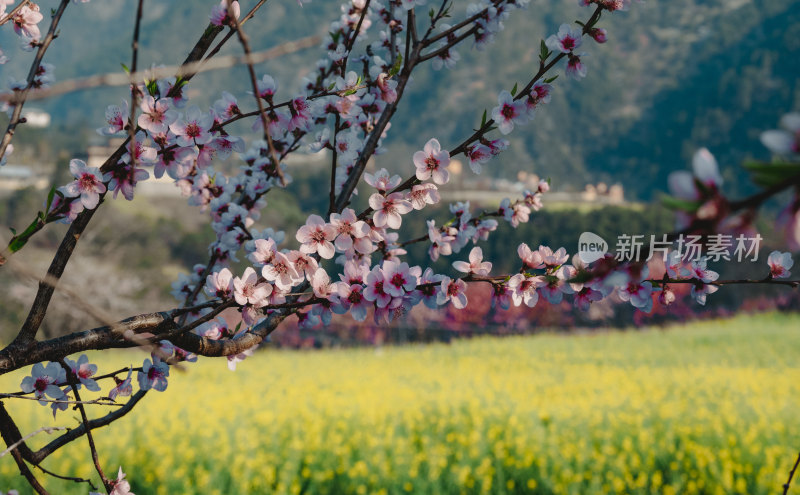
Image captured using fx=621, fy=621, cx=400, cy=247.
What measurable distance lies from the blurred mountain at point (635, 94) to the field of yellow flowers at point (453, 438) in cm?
4104

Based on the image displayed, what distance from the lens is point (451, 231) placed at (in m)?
2.06

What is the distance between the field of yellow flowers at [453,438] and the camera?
5.60 metres

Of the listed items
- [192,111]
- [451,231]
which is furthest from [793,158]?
[451,231]

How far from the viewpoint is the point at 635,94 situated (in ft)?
271

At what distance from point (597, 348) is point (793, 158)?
767 inches

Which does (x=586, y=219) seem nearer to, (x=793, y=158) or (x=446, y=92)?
(x=793, y=158)

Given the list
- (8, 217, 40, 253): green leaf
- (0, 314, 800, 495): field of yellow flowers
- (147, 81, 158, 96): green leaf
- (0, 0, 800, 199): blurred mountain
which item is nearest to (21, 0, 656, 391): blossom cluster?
(147, 81, 158, 96): green leaf

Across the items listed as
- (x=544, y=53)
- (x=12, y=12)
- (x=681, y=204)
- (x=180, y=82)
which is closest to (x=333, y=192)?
(x=180, y=82)

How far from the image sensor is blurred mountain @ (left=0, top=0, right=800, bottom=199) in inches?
→ 2440

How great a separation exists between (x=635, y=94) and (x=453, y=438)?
84.9m

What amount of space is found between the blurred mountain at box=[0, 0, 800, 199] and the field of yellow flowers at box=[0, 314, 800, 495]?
41.0 meters

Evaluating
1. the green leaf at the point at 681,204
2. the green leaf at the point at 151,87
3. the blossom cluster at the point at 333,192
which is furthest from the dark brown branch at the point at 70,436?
the green leaf at the point at 681,204

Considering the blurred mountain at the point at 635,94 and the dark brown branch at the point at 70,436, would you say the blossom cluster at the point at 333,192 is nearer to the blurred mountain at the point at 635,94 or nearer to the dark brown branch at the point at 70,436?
the dark brown branch at the point at 70,436

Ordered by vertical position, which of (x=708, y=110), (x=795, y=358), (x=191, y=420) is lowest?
(x=191, y=420)
